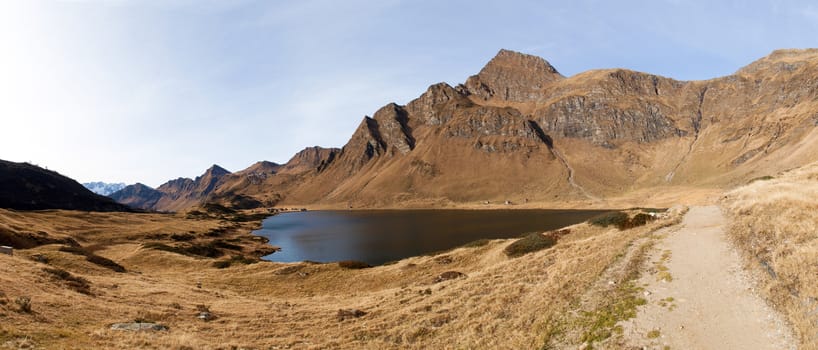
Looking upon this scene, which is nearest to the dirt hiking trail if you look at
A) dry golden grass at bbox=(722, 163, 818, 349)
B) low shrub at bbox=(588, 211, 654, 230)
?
dry golden grass at bbox=(722, 163, 818, 349)

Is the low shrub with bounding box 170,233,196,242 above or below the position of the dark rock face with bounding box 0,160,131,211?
below

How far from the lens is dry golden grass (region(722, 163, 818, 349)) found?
10.8m

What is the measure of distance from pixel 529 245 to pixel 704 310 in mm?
29788

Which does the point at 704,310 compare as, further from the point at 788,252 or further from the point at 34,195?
the point at 34,195

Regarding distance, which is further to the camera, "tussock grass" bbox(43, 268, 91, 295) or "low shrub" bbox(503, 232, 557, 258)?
"low shrub" bbox(503, 232, 557, 258)

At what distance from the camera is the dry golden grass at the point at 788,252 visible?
10.8 metres

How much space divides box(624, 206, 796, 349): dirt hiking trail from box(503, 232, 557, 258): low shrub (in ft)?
66.5

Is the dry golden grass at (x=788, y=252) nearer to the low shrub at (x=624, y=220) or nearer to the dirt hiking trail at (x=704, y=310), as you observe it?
the dirt hiking trail at (x=704, y=310)

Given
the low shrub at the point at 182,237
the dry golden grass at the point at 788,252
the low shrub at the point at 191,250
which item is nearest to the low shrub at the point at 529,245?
the dry golden grass at the point at 788,252

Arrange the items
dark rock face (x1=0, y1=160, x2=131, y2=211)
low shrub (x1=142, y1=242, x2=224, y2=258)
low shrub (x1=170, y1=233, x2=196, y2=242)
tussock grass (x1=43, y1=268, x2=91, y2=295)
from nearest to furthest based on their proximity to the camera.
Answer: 1. tussock grass (x1=43, y1=268, x2=91, y2=295)
2. low shrub (x1=142, y1=242, x2=224, y2=258)
3. low shrub (x1=170, y1=233, x2=196, y2=242)
4. dark rock face (x1=0, y1=160, x2=131, y2=211)

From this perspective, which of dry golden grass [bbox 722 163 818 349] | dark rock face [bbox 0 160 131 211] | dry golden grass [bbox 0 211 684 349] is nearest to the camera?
dry golden grass [bbox 722 163 818 349]

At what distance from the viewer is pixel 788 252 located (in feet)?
50.8

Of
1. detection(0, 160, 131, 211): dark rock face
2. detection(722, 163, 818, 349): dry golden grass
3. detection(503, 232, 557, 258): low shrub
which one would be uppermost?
detection(0, 160, 131, 211): dark rock face

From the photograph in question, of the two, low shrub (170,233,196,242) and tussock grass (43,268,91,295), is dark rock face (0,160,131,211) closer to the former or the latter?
low shrub (170,233,196,242)
